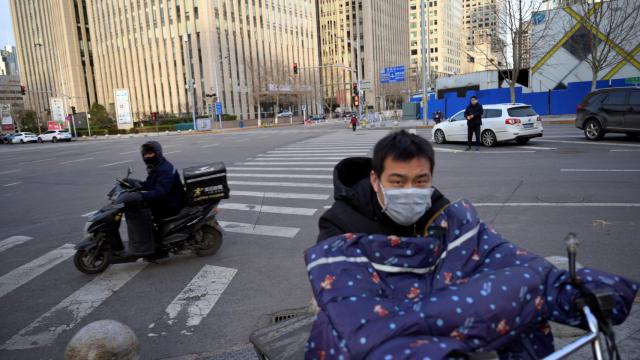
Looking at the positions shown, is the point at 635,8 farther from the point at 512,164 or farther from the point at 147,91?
the point at 147,91

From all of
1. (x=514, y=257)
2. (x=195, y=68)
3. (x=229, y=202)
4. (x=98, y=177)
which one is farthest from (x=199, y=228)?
(x=195, y=68)

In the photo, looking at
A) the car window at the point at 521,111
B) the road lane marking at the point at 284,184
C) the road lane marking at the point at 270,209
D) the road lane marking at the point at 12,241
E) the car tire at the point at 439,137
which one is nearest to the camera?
the road lane marking at the point at 12,241

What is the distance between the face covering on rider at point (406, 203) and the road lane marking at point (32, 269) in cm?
498

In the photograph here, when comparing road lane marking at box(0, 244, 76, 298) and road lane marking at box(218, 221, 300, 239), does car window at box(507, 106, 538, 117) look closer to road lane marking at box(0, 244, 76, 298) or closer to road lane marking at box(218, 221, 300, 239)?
road lane marking at box(218, 221, 300, 239)

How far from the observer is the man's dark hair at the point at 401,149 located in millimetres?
2158

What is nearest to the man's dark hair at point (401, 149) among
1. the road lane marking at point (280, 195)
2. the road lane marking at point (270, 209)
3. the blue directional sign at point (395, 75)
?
the road lane marking at point (270, 209)

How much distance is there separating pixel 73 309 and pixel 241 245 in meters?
2.33

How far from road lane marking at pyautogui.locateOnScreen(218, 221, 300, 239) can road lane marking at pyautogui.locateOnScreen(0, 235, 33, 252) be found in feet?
10.8

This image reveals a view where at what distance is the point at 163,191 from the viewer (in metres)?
5.41

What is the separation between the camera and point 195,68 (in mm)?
76250

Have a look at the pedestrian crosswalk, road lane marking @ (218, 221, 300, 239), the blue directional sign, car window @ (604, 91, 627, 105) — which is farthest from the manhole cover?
the blue directional sign

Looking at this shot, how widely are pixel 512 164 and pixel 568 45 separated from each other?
28138 mm

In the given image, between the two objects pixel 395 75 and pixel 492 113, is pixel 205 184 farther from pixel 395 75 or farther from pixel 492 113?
pixel 395 75

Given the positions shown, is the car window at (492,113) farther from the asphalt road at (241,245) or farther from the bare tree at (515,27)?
the bare tree at (515,27)
